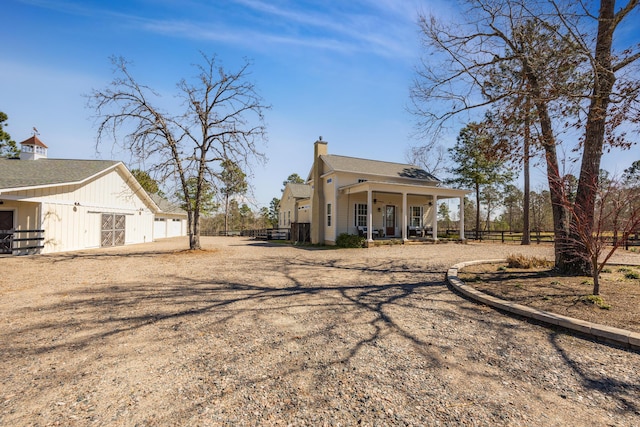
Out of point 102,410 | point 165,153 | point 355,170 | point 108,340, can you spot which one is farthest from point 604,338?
point 355,170

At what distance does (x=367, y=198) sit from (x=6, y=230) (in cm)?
1746

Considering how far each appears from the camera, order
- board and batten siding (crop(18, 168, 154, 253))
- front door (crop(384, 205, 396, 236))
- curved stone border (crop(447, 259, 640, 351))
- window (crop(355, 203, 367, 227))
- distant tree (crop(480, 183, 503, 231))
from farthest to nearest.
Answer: distant tree (crop(480, 183, 503, 231))
front door (crop(384, 205, 396, 236))
window (crop(355, 203, 367, 227))
board and batten siding (crop(18, 168, 154, 253))
curved stone border (crop(447, 259, 640, 351))

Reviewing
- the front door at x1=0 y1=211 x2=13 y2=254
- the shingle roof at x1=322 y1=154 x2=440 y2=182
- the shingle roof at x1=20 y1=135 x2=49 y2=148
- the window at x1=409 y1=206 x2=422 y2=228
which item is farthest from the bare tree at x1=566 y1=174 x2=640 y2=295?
the shingle roof at x1=20 y1=135 x2=49 y2=148

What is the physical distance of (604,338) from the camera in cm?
367

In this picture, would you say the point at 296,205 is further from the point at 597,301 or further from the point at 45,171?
the point at 597,301

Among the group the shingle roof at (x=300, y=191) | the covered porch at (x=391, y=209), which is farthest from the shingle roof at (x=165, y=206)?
the covered porch at (x=391, y=209)

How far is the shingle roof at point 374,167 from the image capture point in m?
19.5

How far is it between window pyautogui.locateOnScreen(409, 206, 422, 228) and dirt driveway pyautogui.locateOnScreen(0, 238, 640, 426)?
53.5ft

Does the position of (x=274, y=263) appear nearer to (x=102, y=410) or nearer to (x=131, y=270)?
(x=131, y=270)

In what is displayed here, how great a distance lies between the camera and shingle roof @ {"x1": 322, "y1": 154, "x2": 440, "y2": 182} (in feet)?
63.9

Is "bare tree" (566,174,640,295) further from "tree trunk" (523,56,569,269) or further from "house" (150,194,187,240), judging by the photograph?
"house" (150,194,187,240)

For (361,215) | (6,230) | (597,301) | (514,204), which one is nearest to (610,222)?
(597,301)

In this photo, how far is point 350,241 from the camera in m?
16.4

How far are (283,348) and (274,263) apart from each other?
7127mm
